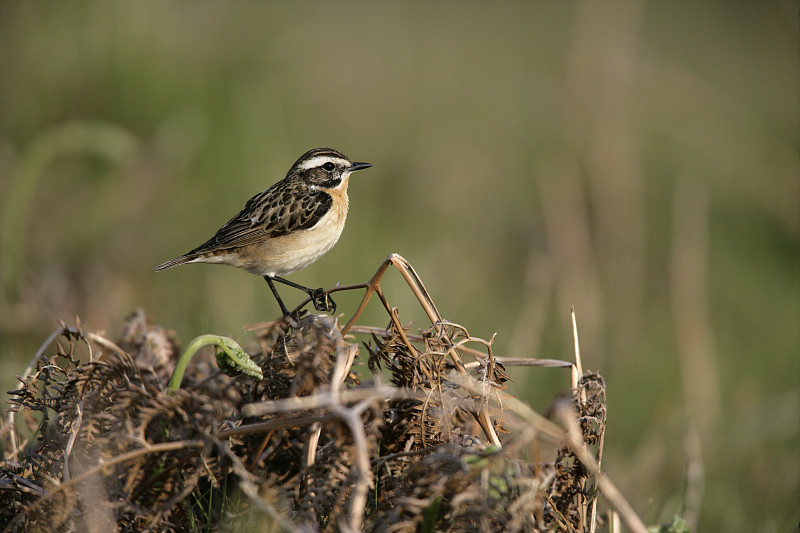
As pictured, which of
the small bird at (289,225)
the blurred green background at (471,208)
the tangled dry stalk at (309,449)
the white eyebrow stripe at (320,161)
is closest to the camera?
the tangled dry stalk at (309,449)

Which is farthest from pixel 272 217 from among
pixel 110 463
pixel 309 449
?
pixel 110 463

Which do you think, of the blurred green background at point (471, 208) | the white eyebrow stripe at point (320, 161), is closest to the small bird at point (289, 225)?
the white eyebrow stripe at point (320, 161)

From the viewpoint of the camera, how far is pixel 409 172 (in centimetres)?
1199

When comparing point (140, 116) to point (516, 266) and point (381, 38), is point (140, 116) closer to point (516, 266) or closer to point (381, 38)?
point (516, 266)

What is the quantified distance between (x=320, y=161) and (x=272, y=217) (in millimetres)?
553

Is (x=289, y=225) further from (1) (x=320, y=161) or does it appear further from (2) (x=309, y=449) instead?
(2) (x=309, y=449)

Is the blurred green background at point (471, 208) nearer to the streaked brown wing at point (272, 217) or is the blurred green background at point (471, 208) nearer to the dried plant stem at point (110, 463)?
the streaked brown wing at point (272, 217)

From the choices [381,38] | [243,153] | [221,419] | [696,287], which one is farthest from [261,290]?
[381,38]

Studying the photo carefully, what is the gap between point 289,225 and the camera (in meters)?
6.12

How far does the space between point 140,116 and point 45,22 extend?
1482mm

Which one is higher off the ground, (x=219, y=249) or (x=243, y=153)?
(x=243, y=153)

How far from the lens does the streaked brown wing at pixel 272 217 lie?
5.94 metres

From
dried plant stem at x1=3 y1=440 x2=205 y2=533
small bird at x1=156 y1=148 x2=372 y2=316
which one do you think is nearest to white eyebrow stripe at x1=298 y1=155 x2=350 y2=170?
small bird at x1=156 y1=148 x2=372 y2=316

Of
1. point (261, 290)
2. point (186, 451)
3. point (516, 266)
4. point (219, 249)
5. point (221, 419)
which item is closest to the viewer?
point (186, 451)
